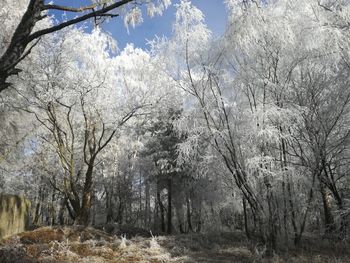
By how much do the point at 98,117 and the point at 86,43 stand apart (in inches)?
128

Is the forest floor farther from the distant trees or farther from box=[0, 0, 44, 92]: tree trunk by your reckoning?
box=[0, 0, 44, 92]: tree trunk

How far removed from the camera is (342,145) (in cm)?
980

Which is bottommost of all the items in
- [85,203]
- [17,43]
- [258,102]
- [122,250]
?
[122,250]

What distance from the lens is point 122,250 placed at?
7.87 m

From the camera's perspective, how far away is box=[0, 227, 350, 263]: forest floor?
6.54 m

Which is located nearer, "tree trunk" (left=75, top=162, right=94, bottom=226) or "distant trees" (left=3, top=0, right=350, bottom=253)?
"distant trees" (left=3, top=0, right=350, bottom=253)

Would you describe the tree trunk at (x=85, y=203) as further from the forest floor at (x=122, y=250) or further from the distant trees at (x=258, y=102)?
the forest floor at (x=122, y=250)

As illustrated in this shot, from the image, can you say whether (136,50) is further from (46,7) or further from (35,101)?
(46,7)

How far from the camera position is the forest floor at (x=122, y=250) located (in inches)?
257

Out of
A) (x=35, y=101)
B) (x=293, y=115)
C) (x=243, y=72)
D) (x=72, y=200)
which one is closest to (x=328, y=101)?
(x=293, y=115)

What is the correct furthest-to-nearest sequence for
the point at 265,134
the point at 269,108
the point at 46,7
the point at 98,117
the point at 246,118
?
the point at 98,117, the point at 246,118, the point at 269,108, the point at 265,134, the point at 46,7

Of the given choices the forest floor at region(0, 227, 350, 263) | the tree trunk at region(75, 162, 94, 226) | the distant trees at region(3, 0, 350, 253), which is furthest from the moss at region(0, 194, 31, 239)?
the tree trunk at region(75, 162, 94, 226)

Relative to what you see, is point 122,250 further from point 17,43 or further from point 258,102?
point 17,43

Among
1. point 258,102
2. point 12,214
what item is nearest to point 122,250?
point 12,214
